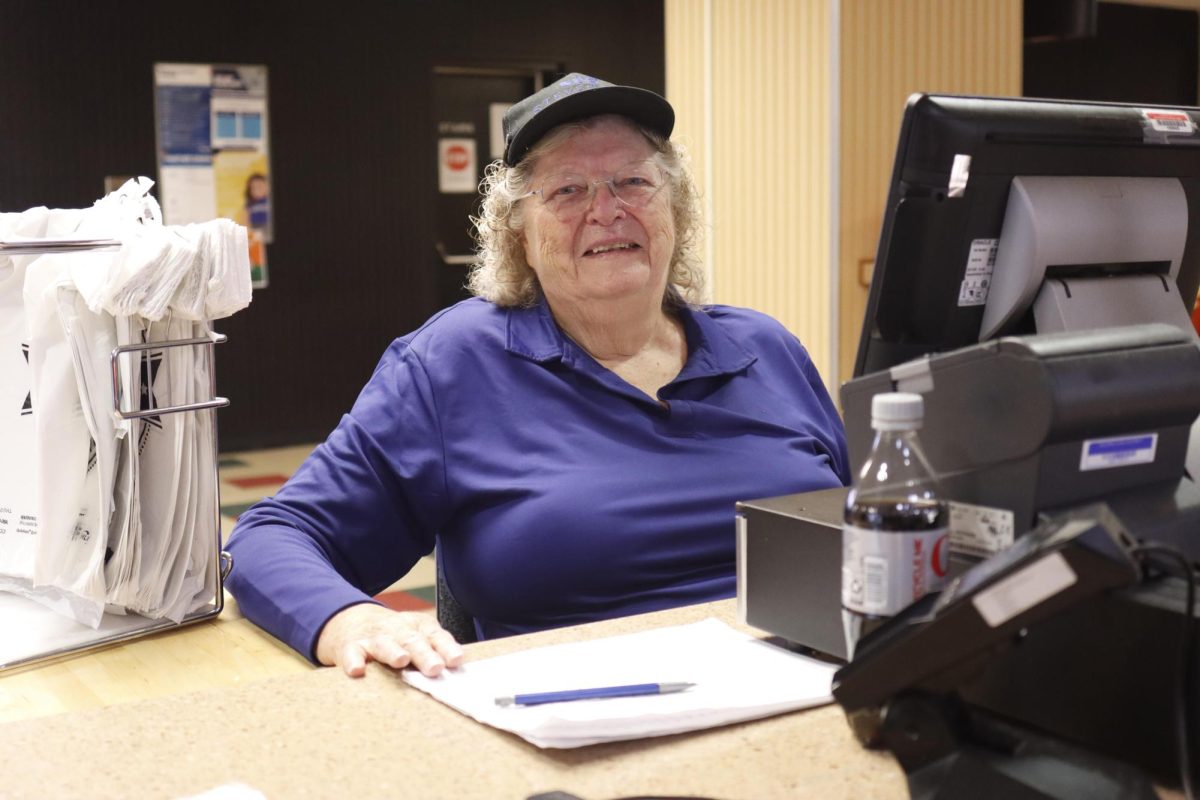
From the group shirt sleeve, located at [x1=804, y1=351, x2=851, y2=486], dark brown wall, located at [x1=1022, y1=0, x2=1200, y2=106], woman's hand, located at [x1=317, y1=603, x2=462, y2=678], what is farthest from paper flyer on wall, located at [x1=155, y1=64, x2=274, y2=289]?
woman's hand, located at [x1=317, y1=603, x2=462, y2=678]

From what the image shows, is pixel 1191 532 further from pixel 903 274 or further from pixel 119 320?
pixel 119 320

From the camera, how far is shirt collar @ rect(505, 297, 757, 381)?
1.77 metres

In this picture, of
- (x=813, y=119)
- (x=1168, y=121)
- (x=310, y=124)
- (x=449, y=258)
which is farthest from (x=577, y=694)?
(x=449, y=258)

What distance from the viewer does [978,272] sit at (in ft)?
4.00

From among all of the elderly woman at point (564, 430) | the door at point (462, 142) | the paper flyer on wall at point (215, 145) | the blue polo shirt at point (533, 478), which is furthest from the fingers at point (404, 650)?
the door at point (462, 142)

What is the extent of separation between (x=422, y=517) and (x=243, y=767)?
741 mm

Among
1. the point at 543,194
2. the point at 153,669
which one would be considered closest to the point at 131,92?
the point at 543,194

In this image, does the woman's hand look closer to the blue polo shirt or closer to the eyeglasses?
the blue polo shirt

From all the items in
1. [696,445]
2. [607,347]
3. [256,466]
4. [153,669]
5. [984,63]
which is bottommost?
[256,466]

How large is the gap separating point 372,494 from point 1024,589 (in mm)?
1042

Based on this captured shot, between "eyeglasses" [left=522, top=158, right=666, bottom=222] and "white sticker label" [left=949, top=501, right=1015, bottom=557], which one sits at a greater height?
"eyeglasses" [left=522, top=158, right=666, bottom=222]

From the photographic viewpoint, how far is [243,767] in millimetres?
1008

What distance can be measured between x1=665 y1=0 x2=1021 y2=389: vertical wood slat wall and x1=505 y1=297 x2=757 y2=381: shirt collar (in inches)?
82.7

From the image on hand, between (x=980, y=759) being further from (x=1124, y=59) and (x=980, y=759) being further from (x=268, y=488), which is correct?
(x=1124, y=59)
